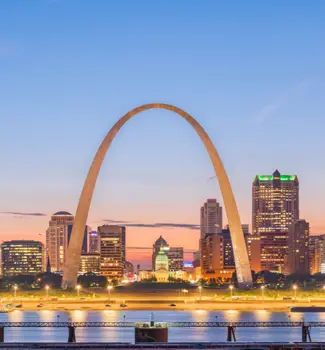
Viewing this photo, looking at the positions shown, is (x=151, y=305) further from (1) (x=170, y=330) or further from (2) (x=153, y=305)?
(1) (x=170, y=330)

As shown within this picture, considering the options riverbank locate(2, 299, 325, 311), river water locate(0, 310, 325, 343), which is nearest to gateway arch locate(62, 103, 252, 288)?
riverbank locate(2, 299, 325, 311)

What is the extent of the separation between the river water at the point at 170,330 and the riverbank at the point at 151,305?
1.95 meters

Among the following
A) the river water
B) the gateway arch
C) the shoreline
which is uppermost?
the gateway arch

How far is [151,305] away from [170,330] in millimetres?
46902

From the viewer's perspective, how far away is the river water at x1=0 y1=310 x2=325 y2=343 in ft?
319

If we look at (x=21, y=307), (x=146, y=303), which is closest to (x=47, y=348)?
(x=21, y=307)

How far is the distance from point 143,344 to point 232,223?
256ft

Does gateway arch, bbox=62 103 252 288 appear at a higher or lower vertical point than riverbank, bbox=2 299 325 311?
higher

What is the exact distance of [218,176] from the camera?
13975cm

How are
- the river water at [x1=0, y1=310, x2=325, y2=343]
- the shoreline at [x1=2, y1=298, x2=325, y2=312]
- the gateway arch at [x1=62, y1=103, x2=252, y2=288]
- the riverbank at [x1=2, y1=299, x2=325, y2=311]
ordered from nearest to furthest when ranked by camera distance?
the river water at [x1=0, y1=310, x2=325, y2=343] < the gateway arch at [x1=62, y1=103, x2=252, y2=288] < the shoreline at [x1=2, y1=298, x2=325, y2=312] < the riverbank at [x1=2, y1=299, x2=325, y2=311]

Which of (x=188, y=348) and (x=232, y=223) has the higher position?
(x=232, y=223)

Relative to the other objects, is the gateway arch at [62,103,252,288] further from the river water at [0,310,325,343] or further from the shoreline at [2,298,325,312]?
the river water at [0,310,325,343]

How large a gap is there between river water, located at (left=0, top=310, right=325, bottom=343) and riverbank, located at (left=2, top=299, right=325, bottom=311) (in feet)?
6.39

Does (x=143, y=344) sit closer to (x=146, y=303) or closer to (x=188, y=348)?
(x=188, y=348)
